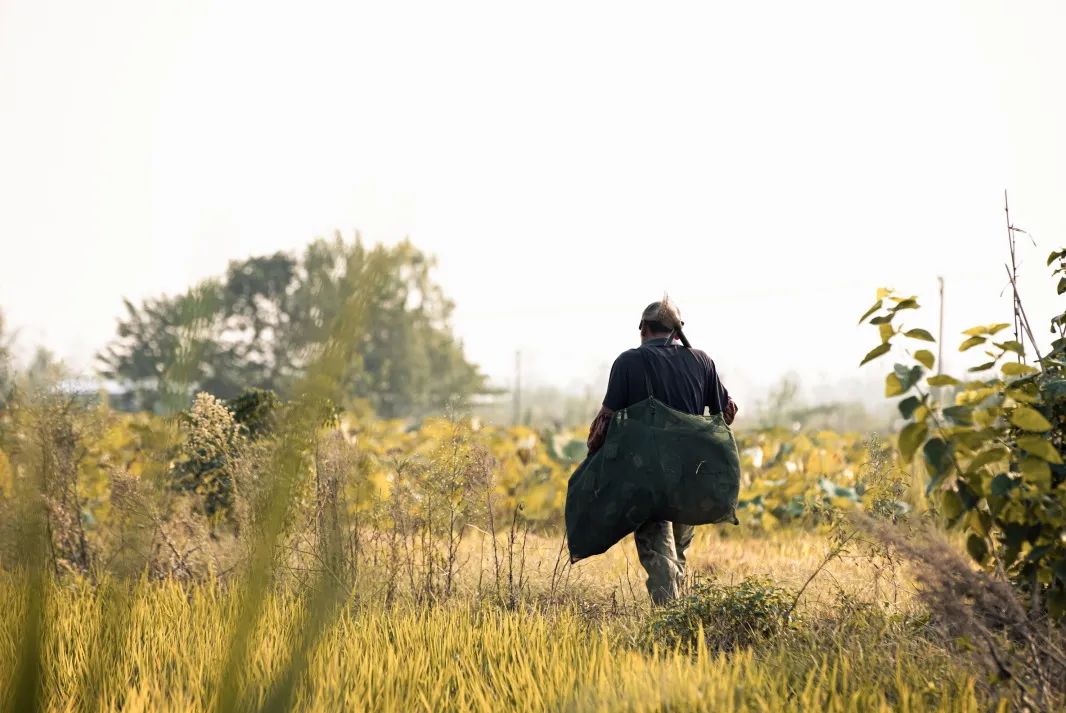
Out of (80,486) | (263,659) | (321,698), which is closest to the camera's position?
(321,698)

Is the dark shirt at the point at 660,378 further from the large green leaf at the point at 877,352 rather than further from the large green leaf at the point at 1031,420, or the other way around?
the large green leaf at the point at 1031,420

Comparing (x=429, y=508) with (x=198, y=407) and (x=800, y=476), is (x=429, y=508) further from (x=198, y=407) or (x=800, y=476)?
(x=800, y=476)

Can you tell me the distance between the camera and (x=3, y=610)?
341cm

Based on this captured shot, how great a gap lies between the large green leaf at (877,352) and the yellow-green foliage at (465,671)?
0.91 meters

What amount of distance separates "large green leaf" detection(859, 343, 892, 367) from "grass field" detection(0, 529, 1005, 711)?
915 millimetres

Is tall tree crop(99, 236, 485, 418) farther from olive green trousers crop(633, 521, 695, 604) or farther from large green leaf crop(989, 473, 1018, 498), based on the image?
olive green trousers crop(633, 521, 695, 604)

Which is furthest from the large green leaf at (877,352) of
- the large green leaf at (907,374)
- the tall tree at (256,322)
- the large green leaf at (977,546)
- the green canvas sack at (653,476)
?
the green canvas sack at (653,476)

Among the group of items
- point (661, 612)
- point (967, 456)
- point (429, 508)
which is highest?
point (967, 456)

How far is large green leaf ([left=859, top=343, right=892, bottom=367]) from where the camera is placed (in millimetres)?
2766

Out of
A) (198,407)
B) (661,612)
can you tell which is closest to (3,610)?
(198,407)

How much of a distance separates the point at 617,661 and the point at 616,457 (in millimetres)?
1455

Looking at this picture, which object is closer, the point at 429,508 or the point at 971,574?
the point at 971,574

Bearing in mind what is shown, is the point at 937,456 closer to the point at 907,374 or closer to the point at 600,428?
the point at 907,374

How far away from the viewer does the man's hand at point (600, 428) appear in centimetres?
486
